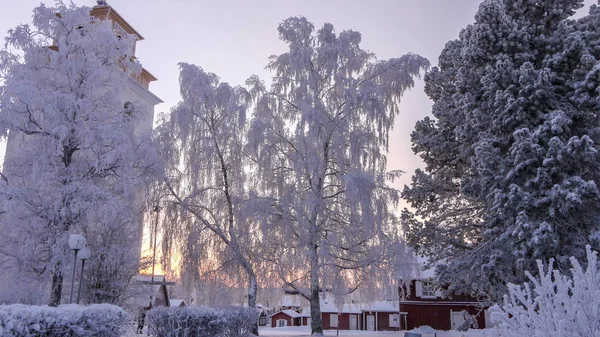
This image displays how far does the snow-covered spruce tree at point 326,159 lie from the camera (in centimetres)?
1614

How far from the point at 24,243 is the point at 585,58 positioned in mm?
17690

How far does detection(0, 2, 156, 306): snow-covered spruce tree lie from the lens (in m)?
14.4

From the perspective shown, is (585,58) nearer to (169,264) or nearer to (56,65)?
(169,264)

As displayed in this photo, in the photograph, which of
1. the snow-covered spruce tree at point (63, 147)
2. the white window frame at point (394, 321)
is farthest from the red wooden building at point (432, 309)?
the snow-covered spruce tree at point (63, 147)

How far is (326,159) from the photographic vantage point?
17594mm

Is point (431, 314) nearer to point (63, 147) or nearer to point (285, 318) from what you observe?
point (285, 318)

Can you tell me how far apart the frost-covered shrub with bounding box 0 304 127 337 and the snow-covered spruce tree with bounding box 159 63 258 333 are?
24.5 feet

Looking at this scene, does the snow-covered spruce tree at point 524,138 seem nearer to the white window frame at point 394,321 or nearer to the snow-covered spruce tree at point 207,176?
the snow-covered spruce tree at point 207,176

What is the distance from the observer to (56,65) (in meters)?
16.1

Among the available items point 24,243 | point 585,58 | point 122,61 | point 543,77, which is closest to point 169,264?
point 24,243

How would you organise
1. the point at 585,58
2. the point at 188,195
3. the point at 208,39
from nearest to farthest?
the point at 585,58
the point at 188,195
the point at 208,39

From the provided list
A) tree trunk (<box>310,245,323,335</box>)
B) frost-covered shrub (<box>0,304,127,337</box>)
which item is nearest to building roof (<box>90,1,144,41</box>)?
tree trunk (<box>310,245,323,335</box>)

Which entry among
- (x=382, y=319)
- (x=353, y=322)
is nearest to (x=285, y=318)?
(x=353, y=322)

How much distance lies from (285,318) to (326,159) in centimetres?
3796
